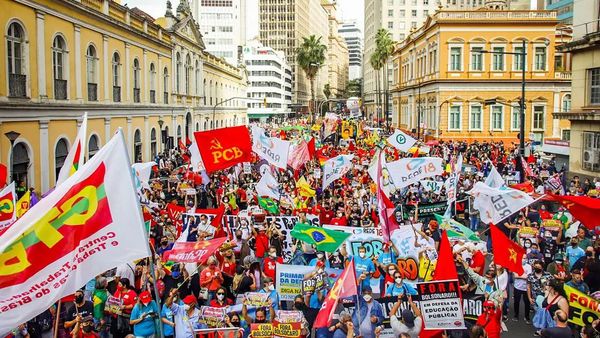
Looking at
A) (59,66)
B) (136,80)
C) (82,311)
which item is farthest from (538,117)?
(82,311)

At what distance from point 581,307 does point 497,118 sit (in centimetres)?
5107

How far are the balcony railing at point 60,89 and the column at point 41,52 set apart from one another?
131 cm

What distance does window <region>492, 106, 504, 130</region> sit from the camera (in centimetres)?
5794

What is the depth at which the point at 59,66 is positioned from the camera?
2917 centimetres

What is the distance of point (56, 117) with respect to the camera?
28.0 m

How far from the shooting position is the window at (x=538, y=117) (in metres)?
58.3

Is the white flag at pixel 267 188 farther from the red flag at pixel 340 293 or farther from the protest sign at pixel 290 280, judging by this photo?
the red flag at pixel 340 293

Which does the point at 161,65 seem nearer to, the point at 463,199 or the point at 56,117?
the point at 56,117

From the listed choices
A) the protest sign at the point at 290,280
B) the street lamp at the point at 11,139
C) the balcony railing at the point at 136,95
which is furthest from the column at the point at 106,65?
the protest sign at the point at 290,280

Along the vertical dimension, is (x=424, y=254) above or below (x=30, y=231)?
below

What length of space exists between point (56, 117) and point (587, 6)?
24033mm

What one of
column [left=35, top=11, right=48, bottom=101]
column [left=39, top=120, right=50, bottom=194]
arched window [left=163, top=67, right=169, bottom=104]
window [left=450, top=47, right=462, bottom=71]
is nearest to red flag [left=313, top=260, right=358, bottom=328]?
column [left=39, top=120, right=50, bottom=194]

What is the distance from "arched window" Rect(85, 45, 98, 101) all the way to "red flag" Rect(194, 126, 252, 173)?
16964mm

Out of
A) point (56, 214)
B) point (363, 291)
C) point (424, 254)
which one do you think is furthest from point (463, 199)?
point (56, 214)
